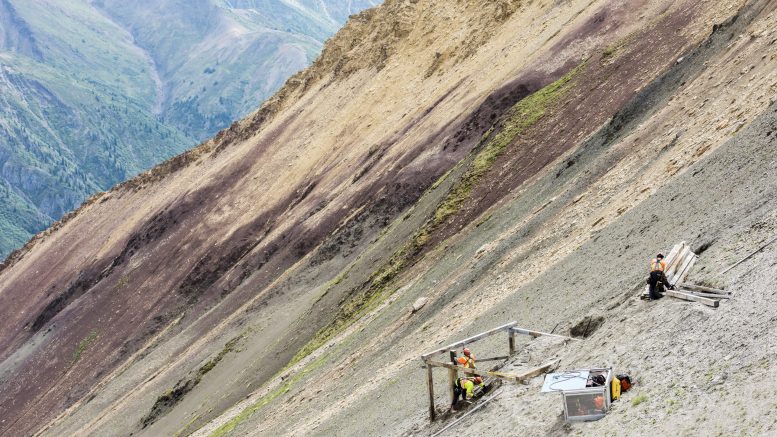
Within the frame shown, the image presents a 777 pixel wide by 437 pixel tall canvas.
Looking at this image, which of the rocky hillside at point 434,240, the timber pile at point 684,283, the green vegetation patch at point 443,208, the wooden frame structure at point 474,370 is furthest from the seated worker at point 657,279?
the green vegetation patch at point 443,208

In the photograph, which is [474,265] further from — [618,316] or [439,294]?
[618,316]

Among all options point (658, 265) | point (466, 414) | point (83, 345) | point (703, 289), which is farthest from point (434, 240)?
point (83, 345)

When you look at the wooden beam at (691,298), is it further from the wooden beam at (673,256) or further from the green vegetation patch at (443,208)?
the green vegetation patch at (443,208)

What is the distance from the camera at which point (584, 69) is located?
55.2 m

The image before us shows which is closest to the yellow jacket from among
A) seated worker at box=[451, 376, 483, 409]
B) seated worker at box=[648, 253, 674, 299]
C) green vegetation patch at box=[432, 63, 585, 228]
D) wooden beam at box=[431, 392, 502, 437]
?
seated worker at box=[648, 253, 674, 299]

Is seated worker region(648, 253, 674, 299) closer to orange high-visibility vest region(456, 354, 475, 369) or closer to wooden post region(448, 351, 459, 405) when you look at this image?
orange high-visibility vest region(456, 354, 475, 369)

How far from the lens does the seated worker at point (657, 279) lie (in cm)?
2009

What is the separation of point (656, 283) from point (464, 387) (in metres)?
5.14

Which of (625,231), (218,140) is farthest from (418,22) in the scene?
(625,231)

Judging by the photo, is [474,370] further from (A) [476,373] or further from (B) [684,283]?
(B) [684,283]

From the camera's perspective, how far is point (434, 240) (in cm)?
4562

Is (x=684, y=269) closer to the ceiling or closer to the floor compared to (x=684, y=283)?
closer to the ceiling

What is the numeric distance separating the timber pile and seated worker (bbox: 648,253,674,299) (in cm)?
18

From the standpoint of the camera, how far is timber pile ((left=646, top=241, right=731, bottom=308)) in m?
19.1
